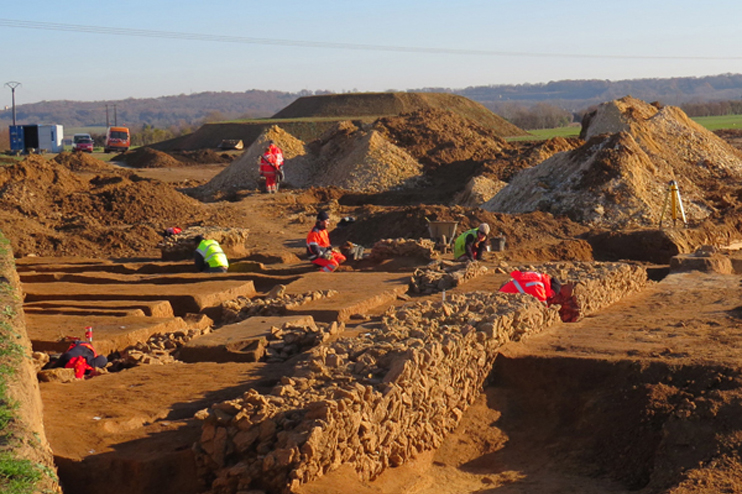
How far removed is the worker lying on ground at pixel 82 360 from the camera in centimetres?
729

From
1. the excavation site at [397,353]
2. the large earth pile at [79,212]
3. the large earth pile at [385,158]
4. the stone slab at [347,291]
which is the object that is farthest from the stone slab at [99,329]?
the large earth pile at [385,158]

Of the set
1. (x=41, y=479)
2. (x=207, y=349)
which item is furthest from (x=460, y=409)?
(x=41, y=479)

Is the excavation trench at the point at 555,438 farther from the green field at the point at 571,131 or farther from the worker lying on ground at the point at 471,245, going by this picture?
the green field at the point at 571,131

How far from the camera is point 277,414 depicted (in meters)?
4.93

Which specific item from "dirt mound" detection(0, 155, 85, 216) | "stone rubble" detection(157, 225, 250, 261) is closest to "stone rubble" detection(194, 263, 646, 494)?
"stone rubble" detection(157, 225, 250, 261)

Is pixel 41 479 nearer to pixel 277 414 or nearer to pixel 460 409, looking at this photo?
pixel 277 414

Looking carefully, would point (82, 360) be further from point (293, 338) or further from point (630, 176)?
point (630, 176)

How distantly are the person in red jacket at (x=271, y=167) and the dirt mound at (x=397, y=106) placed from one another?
26800 mm

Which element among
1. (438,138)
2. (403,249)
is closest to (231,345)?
(403,249)

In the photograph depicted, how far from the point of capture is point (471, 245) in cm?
1301

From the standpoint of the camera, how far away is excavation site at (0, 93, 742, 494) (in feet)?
16.3

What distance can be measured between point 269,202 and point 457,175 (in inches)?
258

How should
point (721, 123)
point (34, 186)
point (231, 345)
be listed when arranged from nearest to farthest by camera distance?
point (231, 345)
point (34, 186)
point (721, 123)

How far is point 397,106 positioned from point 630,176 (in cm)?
3558
